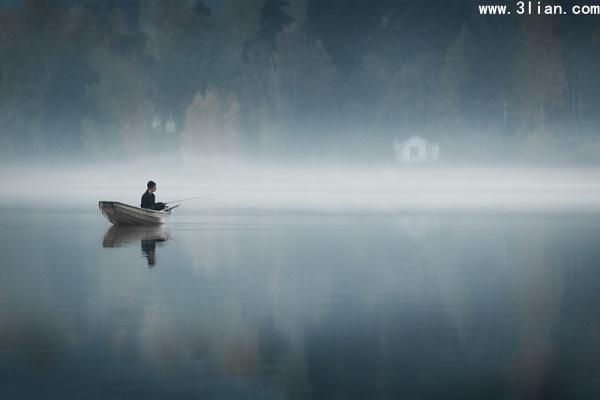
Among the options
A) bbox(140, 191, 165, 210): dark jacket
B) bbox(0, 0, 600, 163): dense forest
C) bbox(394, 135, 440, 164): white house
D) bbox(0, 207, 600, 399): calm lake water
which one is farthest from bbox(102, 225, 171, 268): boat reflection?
bbox(394, 135, 440, 164): white house

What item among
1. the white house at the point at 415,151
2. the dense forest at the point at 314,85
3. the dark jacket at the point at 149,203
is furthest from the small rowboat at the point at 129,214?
the white house at the point at 415,151

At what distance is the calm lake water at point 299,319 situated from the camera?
39.2 ft

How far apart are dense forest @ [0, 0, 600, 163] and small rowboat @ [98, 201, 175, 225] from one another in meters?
56.9

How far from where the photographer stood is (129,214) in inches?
1468

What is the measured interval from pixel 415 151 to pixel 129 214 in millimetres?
67184

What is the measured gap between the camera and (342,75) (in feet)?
357

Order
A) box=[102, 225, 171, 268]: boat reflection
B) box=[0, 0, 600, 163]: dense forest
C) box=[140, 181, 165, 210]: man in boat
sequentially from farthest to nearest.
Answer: box=[0, 0, 600, 163]: dense forest < box=[140, 181, 165, 210]: man in boat < box=[102, 225, 171, 268]: boat reflection

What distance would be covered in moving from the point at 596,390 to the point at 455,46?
3536 inches

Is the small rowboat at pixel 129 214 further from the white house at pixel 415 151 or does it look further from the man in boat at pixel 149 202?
the white house at pixel 415 151

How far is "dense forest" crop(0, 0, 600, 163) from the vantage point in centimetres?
9644

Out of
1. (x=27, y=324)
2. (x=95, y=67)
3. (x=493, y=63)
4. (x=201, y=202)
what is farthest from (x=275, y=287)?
(x=95, y=67)

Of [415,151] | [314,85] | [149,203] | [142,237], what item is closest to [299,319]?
[142,237]

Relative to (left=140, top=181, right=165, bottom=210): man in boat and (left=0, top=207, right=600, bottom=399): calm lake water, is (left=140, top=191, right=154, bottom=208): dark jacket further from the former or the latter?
(left=0, top=207, right=600, bottom=399): calm lake water

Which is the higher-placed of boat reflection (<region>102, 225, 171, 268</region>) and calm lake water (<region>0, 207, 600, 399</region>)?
boat reflection (<region>102, 225, 171, 268</region>)
